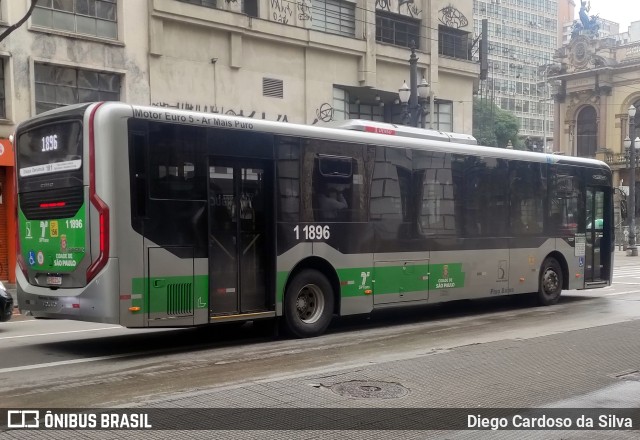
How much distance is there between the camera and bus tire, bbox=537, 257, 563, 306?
612 inches

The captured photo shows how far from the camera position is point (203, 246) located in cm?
954

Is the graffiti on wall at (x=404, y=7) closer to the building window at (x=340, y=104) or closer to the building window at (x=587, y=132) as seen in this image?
the building window at (x=340, y=104)

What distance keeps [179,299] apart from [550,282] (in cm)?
957

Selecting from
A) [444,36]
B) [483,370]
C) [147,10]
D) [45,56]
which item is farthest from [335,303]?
[444,36]

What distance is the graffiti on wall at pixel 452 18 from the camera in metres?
33.5

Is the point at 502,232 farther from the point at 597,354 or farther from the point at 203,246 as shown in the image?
the point at 203,246

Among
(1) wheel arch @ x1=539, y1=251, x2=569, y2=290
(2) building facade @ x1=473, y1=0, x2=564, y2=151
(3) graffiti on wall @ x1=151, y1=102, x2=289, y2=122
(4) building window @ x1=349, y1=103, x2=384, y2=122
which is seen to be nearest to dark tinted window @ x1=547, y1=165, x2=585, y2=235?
(1) wheel arch @ x1=539, y1=251, x2=569, y2=290

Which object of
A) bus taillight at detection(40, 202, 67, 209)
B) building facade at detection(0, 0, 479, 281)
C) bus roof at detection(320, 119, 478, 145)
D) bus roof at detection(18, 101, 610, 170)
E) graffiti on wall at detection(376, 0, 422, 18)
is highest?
graffiti on wall at detection(376, 0, 422, 18)

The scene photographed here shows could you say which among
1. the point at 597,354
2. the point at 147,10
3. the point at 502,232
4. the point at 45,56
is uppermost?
the point at 147,10

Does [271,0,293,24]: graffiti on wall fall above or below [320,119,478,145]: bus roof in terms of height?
above

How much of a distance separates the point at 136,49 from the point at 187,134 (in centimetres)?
1476

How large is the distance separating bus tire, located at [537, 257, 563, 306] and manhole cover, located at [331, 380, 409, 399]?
29.0 feet

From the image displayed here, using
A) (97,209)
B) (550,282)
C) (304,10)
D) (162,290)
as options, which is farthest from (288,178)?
(304,10)

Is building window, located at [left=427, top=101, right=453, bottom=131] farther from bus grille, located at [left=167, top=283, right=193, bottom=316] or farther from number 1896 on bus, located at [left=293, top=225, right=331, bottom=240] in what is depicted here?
bus grille, located at [left=167, top=283, right=193, bottom=316]
